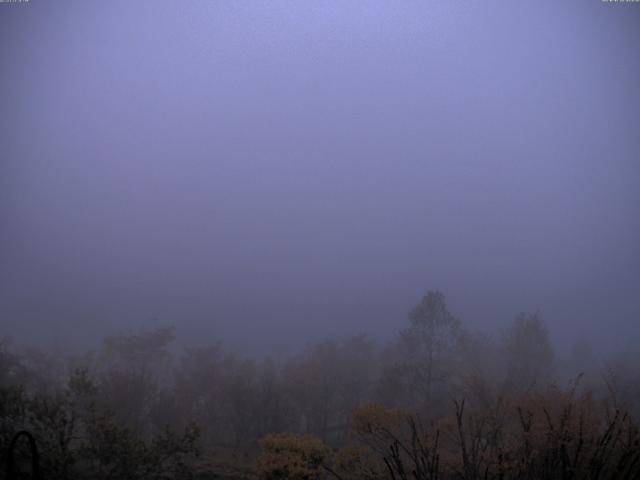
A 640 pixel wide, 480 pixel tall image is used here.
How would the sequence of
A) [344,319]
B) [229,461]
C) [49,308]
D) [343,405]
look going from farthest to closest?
[344,319] → [49,308] → [343,405] → [229,461]

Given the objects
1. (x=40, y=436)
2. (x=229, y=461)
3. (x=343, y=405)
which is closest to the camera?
(x=40, y=436)

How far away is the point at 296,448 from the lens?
2197 cm

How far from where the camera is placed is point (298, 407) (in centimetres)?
4338

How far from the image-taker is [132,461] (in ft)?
55.0

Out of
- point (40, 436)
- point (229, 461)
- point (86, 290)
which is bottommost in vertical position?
point (229, 461)

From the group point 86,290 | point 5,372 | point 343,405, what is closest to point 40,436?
point 5,372

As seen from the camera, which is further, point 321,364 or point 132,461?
point 321,364

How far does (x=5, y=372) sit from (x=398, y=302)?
18242 cm

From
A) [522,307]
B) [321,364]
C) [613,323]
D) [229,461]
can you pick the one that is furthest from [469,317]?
[229,461]

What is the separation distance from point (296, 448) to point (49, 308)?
6429 inches

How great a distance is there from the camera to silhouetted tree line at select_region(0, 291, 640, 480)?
17.3 metres

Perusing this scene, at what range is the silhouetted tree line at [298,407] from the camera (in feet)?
56.8

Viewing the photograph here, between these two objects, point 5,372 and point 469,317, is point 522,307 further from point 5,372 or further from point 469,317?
point 5,372

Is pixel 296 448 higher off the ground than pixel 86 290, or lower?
lower
